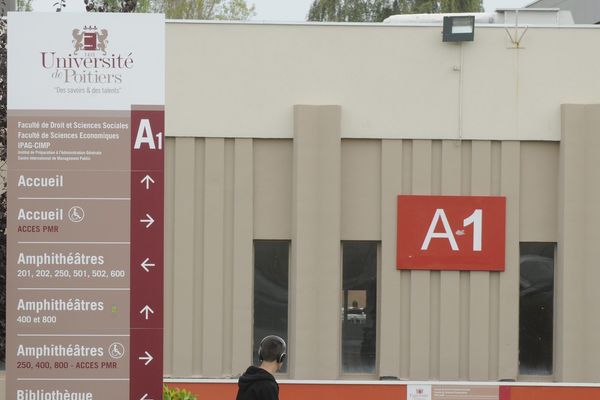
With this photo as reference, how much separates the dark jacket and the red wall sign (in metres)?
7.84

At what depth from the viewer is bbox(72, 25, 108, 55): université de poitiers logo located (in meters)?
7.95

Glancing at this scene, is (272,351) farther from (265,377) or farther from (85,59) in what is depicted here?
(85,59)

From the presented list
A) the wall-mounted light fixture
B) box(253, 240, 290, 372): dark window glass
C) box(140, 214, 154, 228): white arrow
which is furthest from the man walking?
the wall-mounted light fixture

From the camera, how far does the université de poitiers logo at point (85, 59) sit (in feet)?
26.1

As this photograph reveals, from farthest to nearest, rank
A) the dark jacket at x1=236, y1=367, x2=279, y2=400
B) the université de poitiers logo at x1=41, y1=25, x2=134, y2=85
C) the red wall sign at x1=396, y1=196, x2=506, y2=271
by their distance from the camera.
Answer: the red wall sign at x1=396, y1=196, x2=506, y2=271
the université de poitiers logo at x1=41, y1=25, x2=134, y2=85
the dark jacket at x1=236, y1=367, x2=279, y2=400

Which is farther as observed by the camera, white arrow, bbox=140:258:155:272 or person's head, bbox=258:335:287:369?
white arrow, bbox=140:258:155:272

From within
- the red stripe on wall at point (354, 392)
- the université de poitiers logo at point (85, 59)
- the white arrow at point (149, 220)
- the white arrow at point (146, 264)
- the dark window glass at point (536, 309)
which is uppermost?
the université de poitiers logo at point (85, 59)

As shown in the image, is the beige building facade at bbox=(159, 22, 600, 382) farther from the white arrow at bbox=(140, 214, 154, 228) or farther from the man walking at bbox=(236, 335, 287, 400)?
the man walking at bbox=(236, 335, 287, 400)

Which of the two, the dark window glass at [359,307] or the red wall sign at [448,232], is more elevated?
the red wall sign at [448,232]

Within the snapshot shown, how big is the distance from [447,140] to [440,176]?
470 millimetres

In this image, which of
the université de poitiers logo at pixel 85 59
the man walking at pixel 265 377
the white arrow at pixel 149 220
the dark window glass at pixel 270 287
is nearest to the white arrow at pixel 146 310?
the white arrow at pixel 149 220

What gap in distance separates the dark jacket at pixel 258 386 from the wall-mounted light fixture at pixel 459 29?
8.46 meters

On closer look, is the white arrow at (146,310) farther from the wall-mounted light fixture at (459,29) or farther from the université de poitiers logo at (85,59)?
the wall-mounted light fixture at (459,29)

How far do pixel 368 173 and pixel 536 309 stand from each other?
2852 mm
